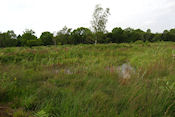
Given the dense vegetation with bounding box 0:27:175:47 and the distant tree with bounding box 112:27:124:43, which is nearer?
the dense vegetation with bounding box 0:27:175:47

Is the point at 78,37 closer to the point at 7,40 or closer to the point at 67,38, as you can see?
the point at 67,38

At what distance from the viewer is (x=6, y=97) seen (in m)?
2.44

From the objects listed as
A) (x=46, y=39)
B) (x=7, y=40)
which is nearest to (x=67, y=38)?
(x=46, y=39)

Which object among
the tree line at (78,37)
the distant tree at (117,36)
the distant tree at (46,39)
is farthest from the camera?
the distant tree at (117,36)

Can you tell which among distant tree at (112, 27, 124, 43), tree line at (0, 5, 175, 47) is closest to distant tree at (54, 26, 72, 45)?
tree line at (0, 5, 175, 47)

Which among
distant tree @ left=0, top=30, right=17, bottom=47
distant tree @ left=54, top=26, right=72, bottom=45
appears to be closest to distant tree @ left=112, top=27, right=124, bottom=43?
distant tree @ left=54, top=26, right=72, bottom=45

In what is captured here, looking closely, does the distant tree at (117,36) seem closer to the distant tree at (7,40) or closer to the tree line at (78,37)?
the tree line at (78,37)

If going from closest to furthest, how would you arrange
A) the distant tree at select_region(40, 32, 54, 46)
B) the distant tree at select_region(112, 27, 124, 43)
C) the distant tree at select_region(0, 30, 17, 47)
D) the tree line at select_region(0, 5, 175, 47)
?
1. the tree line at select_region(0, 5, 175, 47)
2. the distant tree at select_region(0, 30, 17, 47)
3. the distant tree at select_region(40, 32, 54, 46)
4. the distant tree at select_region(112, 27, 124, 43)

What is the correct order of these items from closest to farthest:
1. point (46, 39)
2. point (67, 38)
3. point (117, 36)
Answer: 1. point (67, 38)
2. point (46, 39)
3. point (117, 36)

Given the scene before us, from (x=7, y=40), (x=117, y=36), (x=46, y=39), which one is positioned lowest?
(x=7, y=40)

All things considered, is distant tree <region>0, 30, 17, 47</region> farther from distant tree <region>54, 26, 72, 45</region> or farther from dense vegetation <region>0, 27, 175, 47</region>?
distant tree <region>54, 26, 72, 45</region>

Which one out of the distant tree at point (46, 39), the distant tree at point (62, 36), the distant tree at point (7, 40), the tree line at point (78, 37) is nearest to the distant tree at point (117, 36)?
the tree line at point (78, 37)

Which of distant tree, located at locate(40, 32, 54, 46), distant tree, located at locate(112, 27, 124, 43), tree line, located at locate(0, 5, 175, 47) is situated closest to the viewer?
tree line, located at locate(0, 5, 175, 47)

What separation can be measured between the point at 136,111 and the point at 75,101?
1.12 meters
